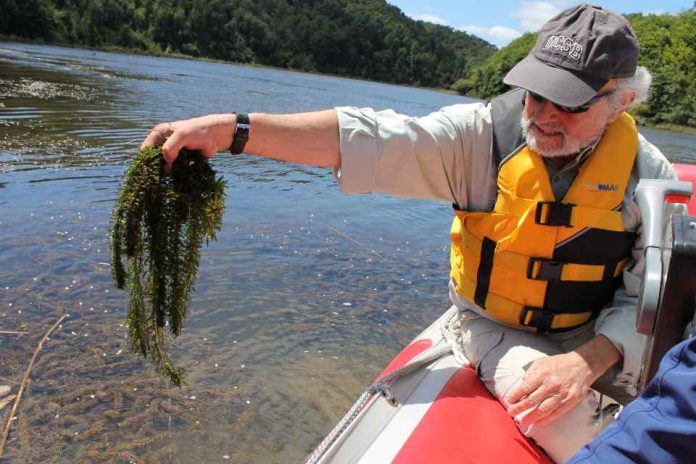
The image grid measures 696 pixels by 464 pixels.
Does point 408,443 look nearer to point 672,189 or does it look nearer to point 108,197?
point 672,189

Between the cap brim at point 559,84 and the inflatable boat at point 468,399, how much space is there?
0.40 meters

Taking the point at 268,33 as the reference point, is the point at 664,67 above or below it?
below

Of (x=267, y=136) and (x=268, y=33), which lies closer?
(x=267, y=136)

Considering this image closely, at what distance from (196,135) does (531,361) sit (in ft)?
4.82

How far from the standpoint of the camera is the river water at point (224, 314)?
3453mm

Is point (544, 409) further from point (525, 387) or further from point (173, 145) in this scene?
point (173, 145)

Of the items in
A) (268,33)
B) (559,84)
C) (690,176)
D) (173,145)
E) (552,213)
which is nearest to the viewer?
(173,145)

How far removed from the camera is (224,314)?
485 centimetres

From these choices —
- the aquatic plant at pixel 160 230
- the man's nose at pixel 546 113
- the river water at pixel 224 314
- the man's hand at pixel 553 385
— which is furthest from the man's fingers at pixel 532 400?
the river water at pixel 224 314

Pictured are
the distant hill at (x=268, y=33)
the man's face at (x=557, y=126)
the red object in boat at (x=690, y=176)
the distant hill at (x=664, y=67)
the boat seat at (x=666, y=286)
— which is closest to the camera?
the boat seat at (x=666, y=286)

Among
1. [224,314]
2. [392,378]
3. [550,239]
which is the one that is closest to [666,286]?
[550,239]

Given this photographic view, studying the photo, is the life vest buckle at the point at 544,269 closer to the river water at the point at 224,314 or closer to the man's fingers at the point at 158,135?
the man's fingers at the point at 158,135

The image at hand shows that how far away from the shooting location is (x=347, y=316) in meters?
5.18

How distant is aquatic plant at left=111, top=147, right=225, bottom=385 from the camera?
6.73 feet
